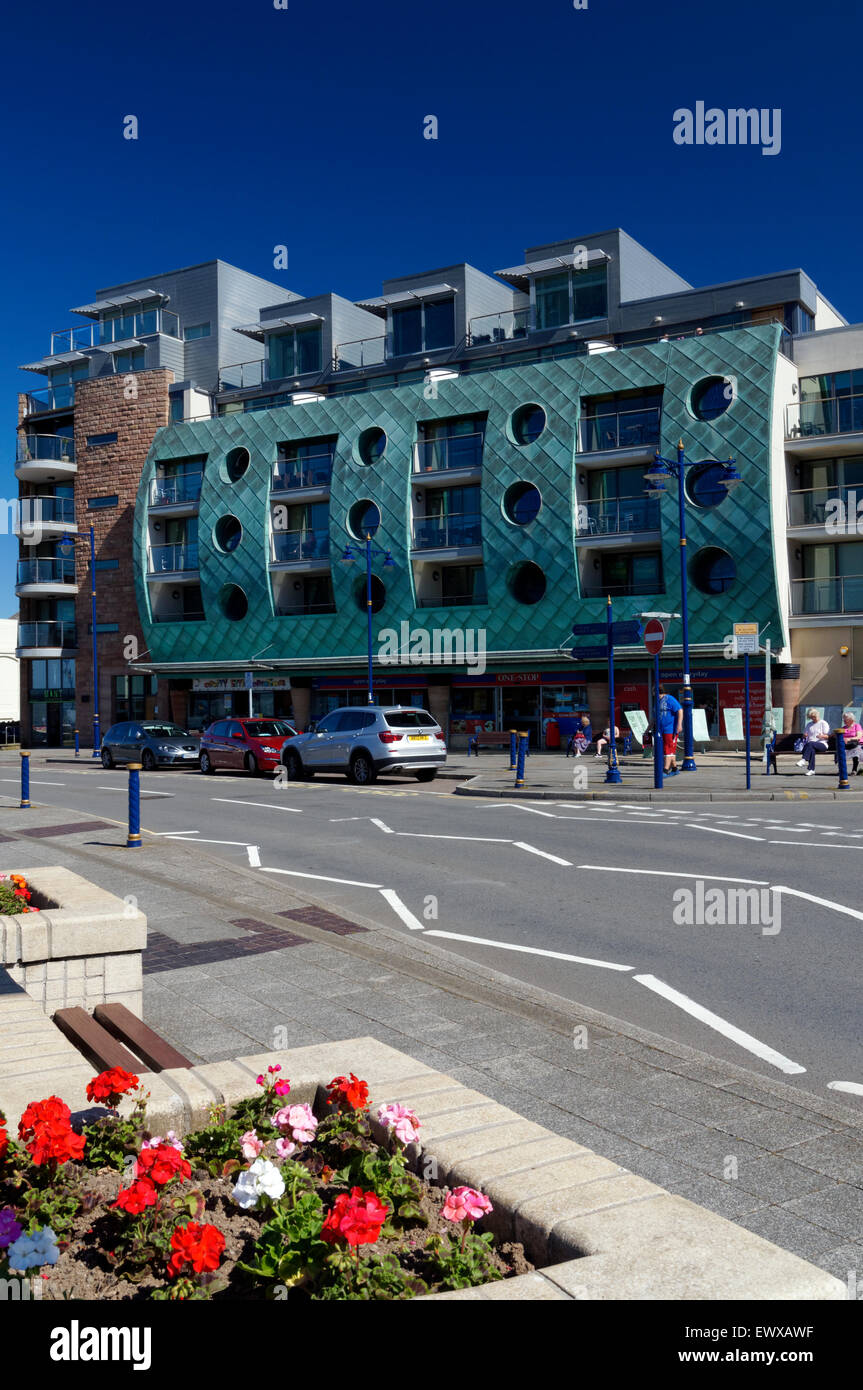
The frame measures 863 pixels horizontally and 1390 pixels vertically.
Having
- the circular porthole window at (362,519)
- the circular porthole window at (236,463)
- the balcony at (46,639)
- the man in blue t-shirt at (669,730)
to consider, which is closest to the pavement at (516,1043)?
the man in blue t-shirt at (669,730)

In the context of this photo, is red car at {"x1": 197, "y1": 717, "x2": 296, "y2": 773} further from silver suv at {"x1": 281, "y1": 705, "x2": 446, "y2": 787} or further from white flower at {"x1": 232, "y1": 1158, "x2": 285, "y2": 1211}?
white flower at {"x1": 232, "y1": 1158, "x2": 285, "y2": 1211}

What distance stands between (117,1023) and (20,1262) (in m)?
2.54

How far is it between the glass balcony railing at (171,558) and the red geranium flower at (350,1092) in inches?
1817

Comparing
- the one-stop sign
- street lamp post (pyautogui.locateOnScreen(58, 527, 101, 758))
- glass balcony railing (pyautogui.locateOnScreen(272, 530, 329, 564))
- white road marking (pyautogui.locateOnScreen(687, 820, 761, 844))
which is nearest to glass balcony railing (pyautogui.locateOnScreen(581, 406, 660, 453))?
glass balcony railing (pyautogui.locateOnScreen(272, 530, 329, 564))

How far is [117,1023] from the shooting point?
16.7 ft

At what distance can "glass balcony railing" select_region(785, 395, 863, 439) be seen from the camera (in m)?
34.6

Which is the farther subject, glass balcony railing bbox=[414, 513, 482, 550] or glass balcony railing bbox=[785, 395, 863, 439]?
glass balcony railing bbox=[414, 513, 482, 550]

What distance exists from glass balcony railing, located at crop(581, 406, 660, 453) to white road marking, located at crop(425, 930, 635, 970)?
3039 centimetres

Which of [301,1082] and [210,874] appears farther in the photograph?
[210,874]

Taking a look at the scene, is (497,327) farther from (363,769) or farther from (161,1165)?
(161,1165)

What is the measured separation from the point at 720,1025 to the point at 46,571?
169ft

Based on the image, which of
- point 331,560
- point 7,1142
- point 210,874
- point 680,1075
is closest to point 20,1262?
point 7,1142
